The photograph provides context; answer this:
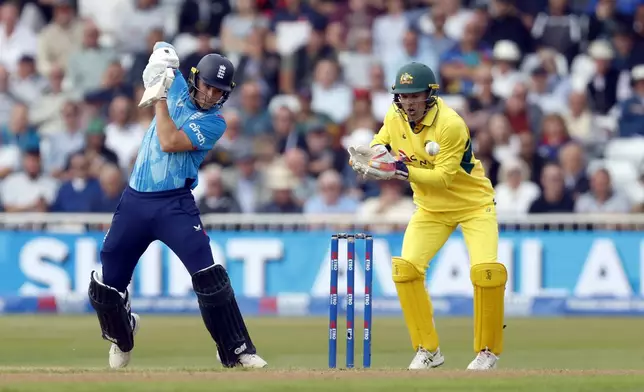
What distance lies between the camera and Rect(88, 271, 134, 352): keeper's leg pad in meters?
9.85

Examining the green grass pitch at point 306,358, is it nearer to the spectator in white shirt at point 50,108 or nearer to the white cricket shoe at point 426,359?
the white cricket shoe at point 426,359

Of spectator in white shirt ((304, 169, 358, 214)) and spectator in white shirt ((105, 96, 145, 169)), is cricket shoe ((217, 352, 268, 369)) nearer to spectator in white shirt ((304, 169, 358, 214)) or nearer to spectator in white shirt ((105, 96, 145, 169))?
spectator in white shirt ((304, 169, 358, 214))

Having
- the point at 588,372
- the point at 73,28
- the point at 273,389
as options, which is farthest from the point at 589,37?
the point at 273,389

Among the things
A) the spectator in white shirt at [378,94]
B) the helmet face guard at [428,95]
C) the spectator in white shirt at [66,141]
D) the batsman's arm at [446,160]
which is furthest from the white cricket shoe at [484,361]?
the spectator in white shirt at [66,141]

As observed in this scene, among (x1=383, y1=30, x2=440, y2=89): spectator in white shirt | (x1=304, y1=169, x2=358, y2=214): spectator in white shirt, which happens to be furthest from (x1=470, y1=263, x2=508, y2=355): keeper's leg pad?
(x1=383, y1=30, x2=440, y2=89): spectator in white shirt

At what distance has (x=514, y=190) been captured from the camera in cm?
1669

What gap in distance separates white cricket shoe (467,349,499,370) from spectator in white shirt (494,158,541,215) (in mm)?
6333

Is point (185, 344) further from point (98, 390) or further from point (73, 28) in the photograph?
point (73, 28)

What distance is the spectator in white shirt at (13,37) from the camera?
1966 cm

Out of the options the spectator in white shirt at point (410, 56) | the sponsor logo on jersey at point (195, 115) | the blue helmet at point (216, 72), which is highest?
Answer: the spectator in white shirt at point (410, 56)

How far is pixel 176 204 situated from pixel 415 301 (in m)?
2.00

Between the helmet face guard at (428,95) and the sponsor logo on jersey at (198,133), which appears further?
the helmet face guard at (428,95)

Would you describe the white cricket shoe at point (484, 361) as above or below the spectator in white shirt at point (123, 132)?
below

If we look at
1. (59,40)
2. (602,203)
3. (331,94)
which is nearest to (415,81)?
(602,203)
